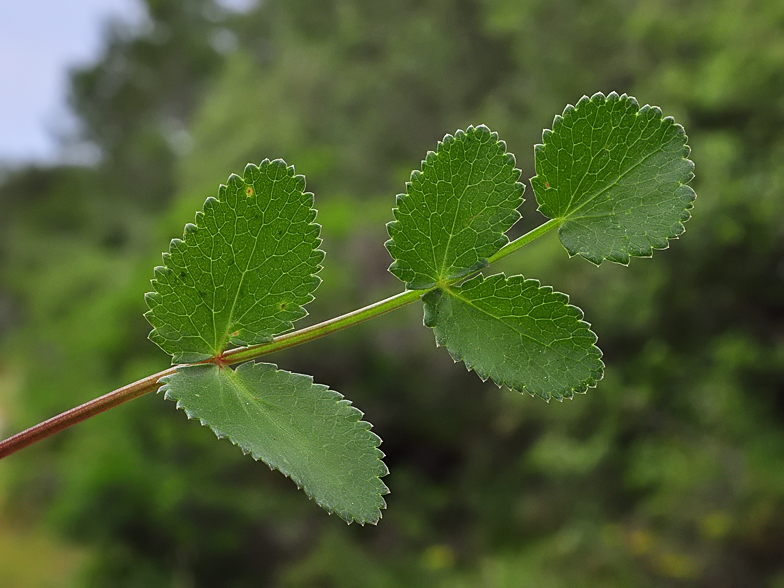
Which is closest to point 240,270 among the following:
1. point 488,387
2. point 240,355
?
point 240,355

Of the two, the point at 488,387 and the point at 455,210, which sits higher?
the point at 455,210

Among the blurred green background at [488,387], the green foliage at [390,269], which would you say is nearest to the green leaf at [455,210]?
the green foliage at [390,269]

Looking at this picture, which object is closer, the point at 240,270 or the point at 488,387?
the point at 240,270

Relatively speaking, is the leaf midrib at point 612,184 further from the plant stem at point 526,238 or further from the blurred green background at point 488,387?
the blurred green background at point 488,387

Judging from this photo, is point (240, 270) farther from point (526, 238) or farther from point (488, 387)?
point (488, 387)

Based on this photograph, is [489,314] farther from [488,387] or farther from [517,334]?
[488,387]

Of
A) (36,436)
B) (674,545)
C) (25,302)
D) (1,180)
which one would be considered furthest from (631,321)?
(1,180)
